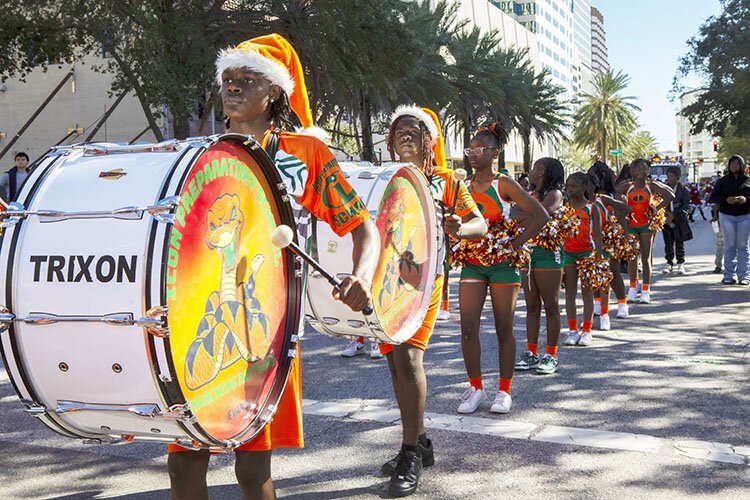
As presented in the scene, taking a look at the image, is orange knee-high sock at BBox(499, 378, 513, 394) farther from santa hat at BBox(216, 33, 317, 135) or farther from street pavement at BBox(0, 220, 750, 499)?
santa hat at BBox(216, 33, 317, 135)

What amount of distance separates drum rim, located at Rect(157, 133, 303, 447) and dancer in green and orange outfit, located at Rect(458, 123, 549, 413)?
9.09 feet

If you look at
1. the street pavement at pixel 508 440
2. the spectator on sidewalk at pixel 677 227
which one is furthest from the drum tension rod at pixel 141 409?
the spectator on sidewalk at pixel 677 227

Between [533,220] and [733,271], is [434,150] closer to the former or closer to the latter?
[533,220]

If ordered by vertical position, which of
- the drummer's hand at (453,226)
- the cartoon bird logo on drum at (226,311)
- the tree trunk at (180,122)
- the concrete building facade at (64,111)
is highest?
the concrete building facade at (64,111)

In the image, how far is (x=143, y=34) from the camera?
60.3 feet

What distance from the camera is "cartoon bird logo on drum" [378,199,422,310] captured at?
4277 mm

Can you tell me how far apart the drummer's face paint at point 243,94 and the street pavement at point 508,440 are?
203 centimetres

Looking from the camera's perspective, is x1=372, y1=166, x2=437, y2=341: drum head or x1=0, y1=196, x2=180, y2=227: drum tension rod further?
x1=372, y1=166, x2=437, y2=341: drum head

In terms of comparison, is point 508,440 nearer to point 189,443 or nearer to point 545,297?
point 545,297

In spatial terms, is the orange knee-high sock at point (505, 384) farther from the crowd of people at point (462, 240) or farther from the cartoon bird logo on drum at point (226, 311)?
the cartoon bird logo on drum at point (226, 311)

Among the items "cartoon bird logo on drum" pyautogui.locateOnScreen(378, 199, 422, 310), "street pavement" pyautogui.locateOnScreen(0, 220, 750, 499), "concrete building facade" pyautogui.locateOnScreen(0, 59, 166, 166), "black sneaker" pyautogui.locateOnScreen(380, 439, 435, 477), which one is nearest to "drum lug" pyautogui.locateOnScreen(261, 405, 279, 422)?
"cartoon bird logo on drum" pyautogui.locateOnScreen(378, 199, 422, 310)

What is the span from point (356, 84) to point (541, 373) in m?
14.9

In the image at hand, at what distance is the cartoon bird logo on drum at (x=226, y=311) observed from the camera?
2594mm

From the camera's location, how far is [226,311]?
2.74 metres
